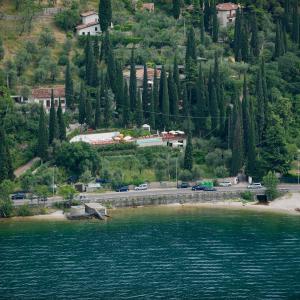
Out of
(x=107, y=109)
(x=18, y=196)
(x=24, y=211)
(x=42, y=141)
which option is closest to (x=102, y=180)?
(x=42, y=141)

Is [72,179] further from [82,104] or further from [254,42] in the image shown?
[254,42]

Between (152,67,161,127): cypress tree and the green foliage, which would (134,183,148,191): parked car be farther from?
(152,67,161,127): cypress tree

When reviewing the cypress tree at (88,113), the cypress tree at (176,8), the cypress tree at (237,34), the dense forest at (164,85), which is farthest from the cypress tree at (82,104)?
the cypress tree at (176,8)

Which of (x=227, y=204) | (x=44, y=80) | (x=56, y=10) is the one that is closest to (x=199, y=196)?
(x=227, y=204)

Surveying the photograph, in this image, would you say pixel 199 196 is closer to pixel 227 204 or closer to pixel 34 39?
pixel 227 204

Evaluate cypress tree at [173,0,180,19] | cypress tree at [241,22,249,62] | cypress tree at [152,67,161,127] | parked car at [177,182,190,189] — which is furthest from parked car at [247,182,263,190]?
cypress tree at [173,0,180,19]
